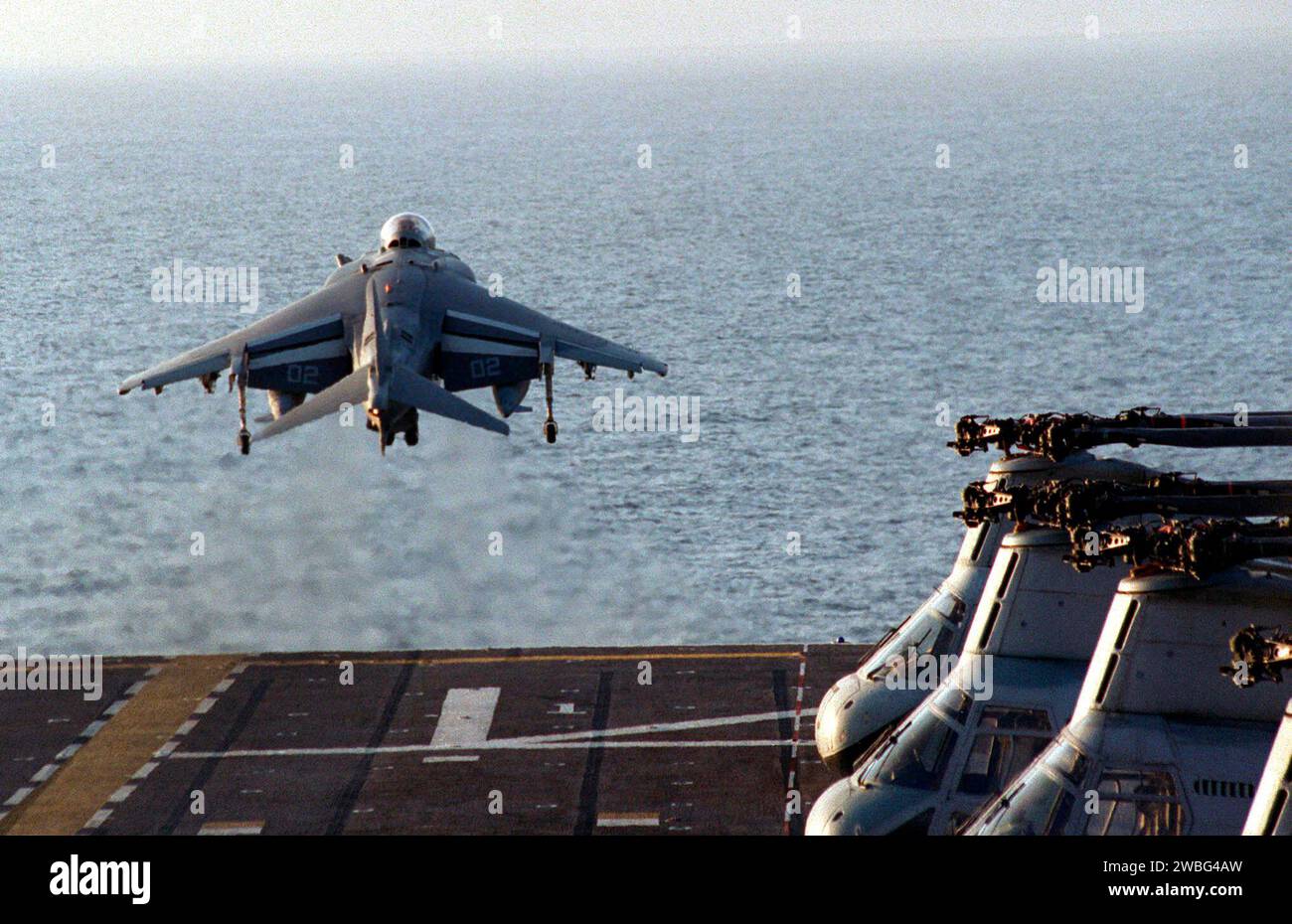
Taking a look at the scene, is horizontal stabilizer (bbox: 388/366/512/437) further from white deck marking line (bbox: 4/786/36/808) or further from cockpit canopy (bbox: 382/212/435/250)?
white deck marking line (bbox: 4/786/36/808)

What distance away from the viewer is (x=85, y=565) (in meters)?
127

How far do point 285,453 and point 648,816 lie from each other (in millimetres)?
90702

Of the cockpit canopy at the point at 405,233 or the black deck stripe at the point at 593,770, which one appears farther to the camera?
the cockpit canopy at the point at 405,233

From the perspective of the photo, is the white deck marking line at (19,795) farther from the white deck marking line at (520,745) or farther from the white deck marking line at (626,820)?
the white deck marking line at (626,820)

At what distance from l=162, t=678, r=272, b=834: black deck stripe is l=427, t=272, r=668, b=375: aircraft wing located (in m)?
14.2

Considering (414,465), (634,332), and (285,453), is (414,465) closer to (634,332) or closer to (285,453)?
(285,453)

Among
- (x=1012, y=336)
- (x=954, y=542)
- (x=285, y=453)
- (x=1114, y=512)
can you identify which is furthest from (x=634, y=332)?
(x=1114, y=512)

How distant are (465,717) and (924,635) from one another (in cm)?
1979

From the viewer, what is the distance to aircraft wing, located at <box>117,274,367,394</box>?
65.2m

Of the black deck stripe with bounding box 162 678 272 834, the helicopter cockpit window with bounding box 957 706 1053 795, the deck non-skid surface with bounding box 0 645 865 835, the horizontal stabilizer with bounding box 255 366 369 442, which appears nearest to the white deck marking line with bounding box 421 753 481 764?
the deck non-skid surface with bounding box 0 645 865 835

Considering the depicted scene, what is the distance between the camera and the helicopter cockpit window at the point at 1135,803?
106ft

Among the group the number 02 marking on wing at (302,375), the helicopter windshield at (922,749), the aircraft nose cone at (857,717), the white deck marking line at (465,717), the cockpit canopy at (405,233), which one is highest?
the cockpit canopy at (405,233)

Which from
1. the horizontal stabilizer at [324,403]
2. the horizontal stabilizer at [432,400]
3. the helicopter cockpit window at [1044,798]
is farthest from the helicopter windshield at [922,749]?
the horizontal stabilizer at [324,403]

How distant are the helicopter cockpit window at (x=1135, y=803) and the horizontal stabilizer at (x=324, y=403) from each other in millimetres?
28153
